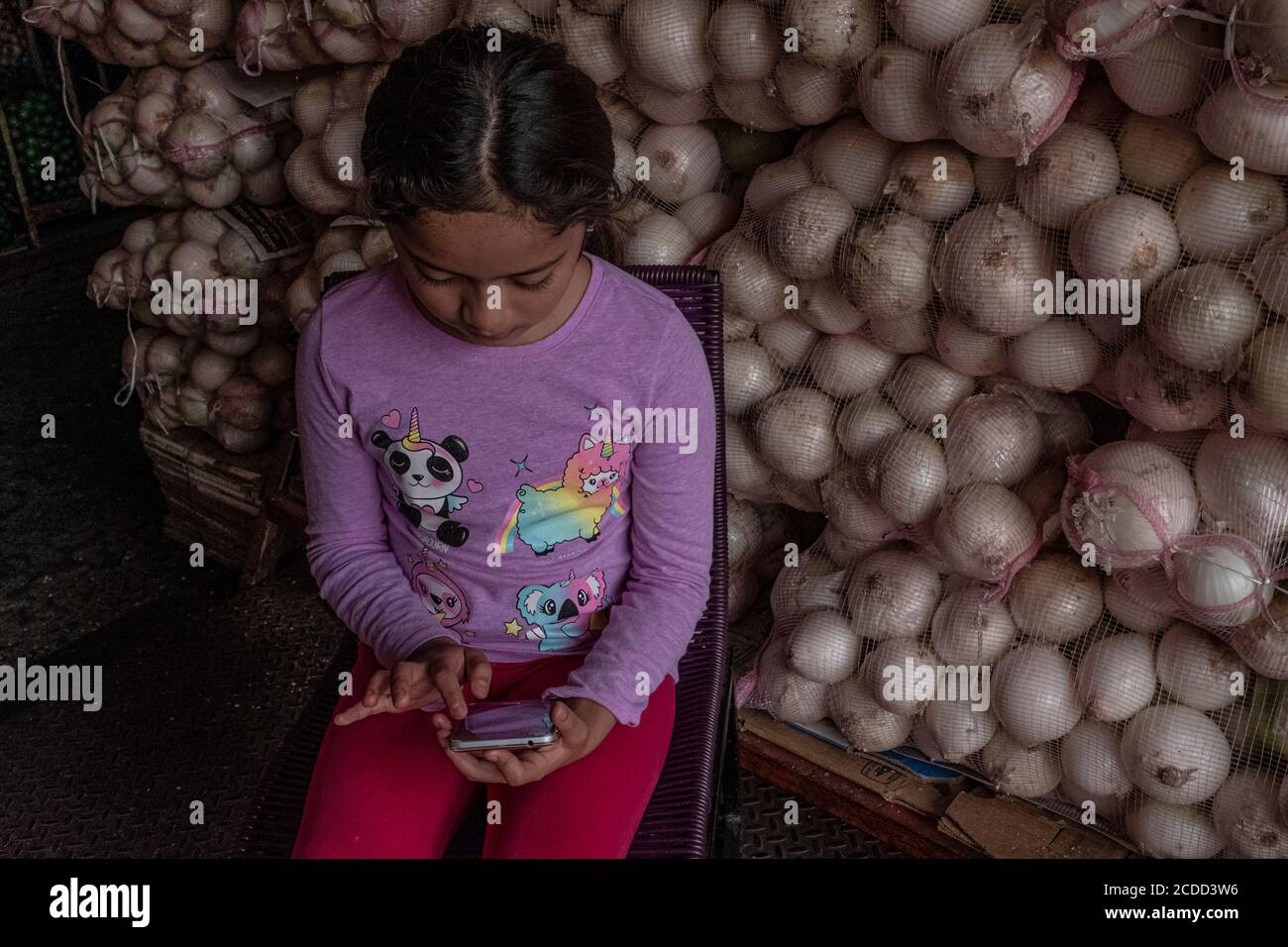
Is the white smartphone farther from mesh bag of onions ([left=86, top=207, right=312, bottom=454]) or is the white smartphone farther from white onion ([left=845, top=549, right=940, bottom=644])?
mesh bag of onions ([left=86, top=207, right=312, bottom=454])

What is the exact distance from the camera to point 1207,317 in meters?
1.38

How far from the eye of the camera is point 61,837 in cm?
204

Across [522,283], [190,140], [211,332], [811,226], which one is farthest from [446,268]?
[211,332]

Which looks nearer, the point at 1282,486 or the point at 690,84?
the point at 1282,486

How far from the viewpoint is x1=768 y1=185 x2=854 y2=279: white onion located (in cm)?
166

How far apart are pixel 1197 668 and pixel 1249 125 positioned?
2.46ft

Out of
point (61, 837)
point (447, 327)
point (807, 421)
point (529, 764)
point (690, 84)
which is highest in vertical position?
point (690, 84)

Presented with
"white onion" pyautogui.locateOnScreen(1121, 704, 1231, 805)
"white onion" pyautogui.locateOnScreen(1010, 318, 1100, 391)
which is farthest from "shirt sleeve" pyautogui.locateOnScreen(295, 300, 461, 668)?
"white onion" pyautogui.locateOnScreen(1121, 704, 1231, 805)

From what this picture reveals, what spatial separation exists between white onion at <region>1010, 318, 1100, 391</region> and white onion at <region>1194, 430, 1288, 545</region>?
7.9 inches

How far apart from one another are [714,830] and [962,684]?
607 millimetres

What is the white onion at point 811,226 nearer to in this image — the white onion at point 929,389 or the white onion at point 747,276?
the white onion at point 747,276

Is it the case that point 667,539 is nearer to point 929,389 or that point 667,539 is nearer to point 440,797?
point 440,797
